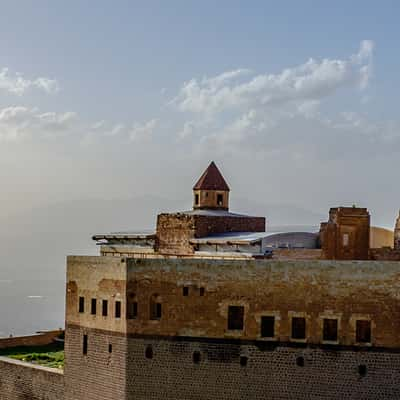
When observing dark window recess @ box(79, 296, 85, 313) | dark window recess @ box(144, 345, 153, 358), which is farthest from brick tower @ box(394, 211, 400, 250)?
dark window recess @ box(79, 296, 85, 313)

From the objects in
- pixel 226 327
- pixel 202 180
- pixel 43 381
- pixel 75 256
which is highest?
pixel 202 180

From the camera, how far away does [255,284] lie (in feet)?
78.1

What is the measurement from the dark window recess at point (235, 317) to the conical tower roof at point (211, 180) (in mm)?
8986

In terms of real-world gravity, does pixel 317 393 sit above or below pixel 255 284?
below

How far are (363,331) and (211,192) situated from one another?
10872 millimetres

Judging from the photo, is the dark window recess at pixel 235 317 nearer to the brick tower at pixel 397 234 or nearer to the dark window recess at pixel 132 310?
the dark window recess at pixel 132 310

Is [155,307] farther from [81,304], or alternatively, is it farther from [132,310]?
[81,304]

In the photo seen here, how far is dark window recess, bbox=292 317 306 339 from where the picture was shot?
23.4 metres

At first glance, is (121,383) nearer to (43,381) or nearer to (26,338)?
(43,381)

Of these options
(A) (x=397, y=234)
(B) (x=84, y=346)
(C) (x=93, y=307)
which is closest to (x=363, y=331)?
(A) (x=397, y=234)

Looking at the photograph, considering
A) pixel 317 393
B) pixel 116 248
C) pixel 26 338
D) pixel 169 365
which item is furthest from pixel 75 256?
pixel 26 338

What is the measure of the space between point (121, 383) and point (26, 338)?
1400cm

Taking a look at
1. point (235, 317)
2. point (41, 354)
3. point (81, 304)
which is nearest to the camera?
point (235, 317)

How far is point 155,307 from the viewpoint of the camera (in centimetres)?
2475
